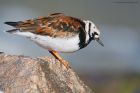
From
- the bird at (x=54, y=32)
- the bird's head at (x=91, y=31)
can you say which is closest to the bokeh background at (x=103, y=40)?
the bird's head at (x=91, y=31)

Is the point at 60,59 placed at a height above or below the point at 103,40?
above

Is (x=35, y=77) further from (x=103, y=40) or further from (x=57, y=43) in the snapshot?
(x=103, y=40)

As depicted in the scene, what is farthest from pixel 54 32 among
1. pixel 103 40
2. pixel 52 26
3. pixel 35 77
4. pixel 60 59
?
pixel 103 40

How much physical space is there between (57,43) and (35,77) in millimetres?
798

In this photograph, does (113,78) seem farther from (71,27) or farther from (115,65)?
(71,27)

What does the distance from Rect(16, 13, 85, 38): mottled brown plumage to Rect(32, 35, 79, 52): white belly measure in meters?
0.05

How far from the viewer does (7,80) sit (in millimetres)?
6371

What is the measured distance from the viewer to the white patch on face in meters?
7.01

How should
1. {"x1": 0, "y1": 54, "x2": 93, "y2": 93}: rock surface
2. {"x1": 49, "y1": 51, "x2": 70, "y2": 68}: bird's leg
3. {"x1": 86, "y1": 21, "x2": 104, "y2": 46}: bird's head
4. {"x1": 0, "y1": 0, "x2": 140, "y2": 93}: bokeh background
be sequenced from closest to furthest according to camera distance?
1. {"x1": 0, "y1": 54, "x2": 93, "y2": 93}: rock surface
2. {"x1": 49, "y1": 51, "x2": 70, "y2": 68}: bird's leg
3. {"x1": 86, "y1": 21, "x2": 104, "y2": 46}: bird's head
4. {"x1": 0, "y1": 0, "x2": 140, "y2": 93}: bokeh background

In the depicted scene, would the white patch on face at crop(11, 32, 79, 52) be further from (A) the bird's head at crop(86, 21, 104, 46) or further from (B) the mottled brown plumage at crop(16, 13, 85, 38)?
(A) the bird's head at crop(86, 21, 104, 46)

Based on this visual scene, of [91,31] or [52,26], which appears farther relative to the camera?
[91,31]

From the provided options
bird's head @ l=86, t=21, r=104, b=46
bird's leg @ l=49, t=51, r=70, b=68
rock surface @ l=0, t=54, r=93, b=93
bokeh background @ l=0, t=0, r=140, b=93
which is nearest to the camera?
rock surface @ l=0, t=54, r=93, b=93

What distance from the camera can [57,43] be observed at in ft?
23.1

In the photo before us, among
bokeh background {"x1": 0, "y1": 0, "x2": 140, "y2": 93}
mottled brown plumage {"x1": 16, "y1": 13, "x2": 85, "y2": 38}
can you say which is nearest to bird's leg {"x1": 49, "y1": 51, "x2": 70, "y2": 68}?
mottled brown plumage {"x1": 16, "y1": 13, "x2": 85, "y2": 38}
